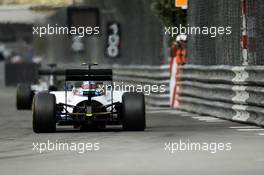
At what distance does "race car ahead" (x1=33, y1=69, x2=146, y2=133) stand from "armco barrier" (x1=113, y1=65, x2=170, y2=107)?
1020 cm

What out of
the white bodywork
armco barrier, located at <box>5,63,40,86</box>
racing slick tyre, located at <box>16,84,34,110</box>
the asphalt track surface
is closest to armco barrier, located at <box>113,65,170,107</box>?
racing slick tyre, located at <box>16,84,34,110</box>

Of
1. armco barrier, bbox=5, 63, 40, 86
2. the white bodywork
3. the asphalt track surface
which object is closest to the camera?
the asphalt track surface

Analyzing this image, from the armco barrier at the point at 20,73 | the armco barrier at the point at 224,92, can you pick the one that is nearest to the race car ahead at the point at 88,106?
the armco barrier at the point at 224,92

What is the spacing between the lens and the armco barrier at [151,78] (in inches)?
1127

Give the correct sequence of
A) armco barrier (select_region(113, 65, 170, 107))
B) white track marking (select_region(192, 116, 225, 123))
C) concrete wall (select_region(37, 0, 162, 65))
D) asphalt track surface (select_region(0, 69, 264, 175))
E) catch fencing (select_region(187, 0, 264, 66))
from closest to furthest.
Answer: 1. asphalt track surface (select_region(0, 69, 264, 175))
2. catch fencing (select_region(187, 0, 264, 66))
3. white track marking (select_region(192, 116, 225, 123))
4. armco barrier (select_region(113, 65, 170, 107))
5. concrete wall (select_region(37, 0, 162, 65))

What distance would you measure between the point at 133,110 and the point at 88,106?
69 cm

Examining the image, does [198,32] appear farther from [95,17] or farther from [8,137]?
[95,17]

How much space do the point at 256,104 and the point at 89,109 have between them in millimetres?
2947

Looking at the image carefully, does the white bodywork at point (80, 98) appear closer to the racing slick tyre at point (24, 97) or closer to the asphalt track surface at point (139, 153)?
the asphalt track surface at point (139, 153)

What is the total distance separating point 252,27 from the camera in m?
20.0

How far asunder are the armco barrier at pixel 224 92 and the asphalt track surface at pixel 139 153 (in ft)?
1.20

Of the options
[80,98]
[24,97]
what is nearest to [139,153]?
[80,98]

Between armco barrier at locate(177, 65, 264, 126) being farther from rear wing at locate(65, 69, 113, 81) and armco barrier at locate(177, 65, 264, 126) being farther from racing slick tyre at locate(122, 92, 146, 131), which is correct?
rear wing at locate(65, 69, 113, 81)

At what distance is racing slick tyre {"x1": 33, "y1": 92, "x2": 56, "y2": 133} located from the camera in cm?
1728
